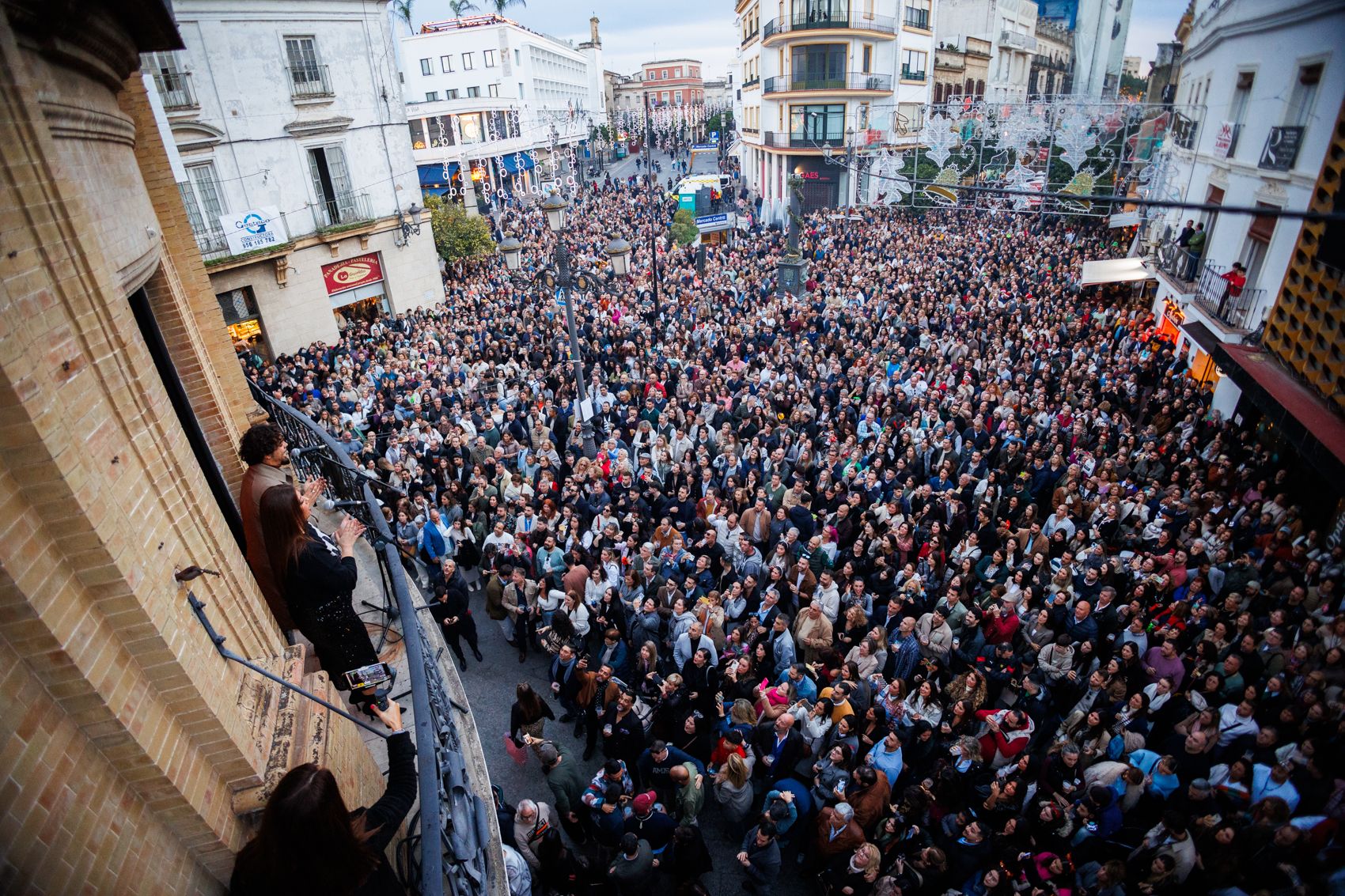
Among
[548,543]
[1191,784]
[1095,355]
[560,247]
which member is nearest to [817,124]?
[1095,355]

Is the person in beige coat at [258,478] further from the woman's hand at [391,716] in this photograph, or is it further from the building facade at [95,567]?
the woman's hand at [391,716]

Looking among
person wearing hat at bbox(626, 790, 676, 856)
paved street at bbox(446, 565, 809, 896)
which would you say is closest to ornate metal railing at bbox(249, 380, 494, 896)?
person wearing hat at bbox(626, 790, 676, 856)

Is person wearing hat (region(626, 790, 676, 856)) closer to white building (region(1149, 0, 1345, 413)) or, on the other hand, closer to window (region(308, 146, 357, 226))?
white building (region(1149, 0, 1345, 413))

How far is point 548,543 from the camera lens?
A: 8.66 m

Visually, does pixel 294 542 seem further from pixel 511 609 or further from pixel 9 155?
pixel 511 609

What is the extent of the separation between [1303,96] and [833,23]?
29151 millimetres

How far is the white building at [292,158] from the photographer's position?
16359 millimetres

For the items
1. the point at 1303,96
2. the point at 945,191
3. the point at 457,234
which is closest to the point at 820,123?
the point at 945,191

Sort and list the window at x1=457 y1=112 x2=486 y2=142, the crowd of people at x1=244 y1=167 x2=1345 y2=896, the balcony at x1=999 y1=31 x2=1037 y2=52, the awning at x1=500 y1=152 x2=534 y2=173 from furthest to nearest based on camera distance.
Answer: the balcony at x1=999 y1=31 x2=1037 y2=52
the awning at x1=500 y1=152 x2=534 y2=173
the window at x1=457 y1=112 x2=486 y2=142
the crowd of people at x1=244 y1=167 x2=1345 y2=896

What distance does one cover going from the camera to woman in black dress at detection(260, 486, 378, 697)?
3.66 m

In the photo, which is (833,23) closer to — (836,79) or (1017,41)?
(836,79)

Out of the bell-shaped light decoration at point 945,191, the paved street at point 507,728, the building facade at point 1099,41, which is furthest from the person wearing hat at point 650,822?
the building facade at point 1099,41

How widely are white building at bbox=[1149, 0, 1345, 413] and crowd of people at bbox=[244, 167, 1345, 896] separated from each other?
4.20 ft

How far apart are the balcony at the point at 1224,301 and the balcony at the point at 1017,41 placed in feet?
138
